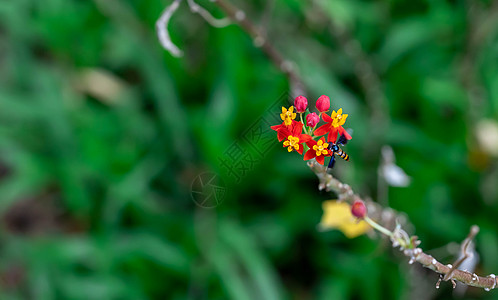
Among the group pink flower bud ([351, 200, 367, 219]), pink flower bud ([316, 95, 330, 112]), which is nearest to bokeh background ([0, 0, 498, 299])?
pink flower bud ([351, 200, 367, 219])

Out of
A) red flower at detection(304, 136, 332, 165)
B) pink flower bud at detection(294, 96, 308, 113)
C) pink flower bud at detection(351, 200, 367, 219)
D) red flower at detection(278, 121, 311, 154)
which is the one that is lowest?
red flower at detection(278, 121, 311, 154)

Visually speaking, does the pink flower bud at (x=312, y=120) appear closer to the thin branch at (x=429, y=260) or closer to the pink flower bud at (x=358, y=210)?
the thin branch at (x=429, y=260)

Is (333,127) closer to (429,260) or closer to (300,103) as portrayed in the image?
(300,103)

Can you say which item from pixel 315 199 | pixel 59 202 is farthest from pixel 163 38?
pixel 59 202

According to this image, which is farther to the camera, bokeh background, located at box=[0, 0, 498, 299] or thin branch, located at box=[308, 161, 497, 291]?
bokeh background, located at box=[0, 0, 498, 299]

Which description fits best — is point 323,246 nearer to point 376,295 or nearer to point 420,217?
point 376,295

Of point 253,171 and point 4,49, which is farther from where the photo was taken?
point 4,49

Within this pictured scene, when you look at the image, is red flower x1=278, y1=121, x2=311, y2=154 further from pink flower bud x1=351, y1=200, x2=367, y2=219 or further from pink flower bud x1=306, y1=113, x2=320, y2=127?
pink flower bud x1=351, y1=200, x2=367, y2=219

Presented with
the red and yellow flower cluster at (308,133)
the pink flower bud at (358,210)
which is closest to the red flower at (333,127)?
the red and yellow flower cluster at (308,133)
